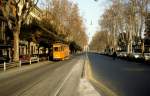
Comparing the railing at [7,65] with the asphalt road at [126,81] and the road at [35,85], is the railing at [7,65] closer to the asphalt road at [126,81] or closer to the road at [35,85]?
the road at [35,85]

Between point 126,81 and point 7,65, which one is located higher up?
point 7,65

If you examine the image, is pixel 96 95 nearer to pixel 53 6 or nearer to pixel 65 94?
pixel 65 94

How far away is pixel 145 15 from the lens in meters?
69.1

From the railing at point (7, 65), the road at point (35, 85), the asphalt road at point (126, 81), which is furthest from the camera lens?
the railing at point (7, 65)

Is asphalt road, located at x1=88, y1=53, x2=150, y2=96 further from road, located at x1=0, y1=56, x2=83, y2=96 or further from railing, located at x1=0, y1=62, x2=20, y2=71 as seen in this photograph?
railing, located at x1=0, y1=62, x2=20, y2=71

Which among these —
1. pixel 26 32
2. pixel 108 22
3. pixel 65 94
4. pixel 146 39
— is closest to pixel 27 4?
pixel 26 32

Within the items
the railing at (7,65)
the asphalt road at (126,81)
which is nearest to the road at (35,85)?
the asphalt road at (126,81)

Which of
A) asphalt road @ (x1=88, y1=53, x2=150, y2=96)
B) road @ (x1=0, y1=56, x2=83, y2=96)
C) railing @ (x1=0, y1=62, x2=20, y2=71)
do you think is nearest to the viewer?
road @ (x1=0, y1=56, x2=83, y2=96)

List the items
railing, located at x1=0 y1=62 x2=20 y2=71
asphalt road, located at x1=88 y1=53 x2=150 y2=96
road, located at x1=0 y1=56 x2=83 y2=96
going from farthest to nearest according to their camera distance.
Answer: railing, located at x1=0 y1=62 x2=20 y2=71 < asphalt road, located at x1=88 y1=53 x2=150 y2=96 < road, located at x1=0 y1=56 x2=83 y2=96

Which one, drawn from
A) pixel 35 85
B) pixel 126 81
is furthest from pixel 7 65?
pixel 35 85

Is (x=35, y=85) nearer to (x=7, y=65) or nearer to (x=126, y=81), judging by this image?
(x=126, y=81)

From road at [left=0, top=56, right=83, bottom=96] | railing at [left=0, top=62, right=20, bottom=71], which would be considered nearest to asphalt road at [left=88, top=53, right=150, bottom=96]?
road at [left=0, top=56, right=83, bottom=96]

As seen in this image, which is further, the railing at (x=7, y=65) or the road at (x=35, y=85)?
the railing at (x=7, y=65)

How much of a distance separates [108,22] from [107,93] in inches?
3803
